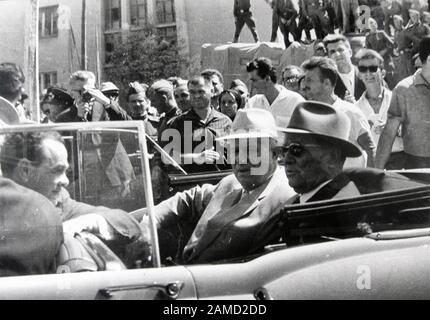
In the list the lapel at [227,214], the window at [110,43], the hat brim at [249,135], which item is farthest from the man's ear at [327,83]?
the window at [110,43]

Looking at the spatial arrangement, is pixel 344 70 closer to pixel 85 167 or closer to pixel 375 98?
pixel 375 98

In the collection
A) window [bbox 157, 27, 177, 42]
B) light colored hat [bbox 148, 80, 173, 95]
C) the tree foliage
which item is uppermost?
window [bbox 157, 27, 177, 42]

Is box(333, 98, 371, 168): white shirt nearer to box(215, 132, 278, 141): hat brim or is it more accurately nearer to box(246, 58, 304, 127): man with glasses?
box(246, 58, 304, 127): man with glasses

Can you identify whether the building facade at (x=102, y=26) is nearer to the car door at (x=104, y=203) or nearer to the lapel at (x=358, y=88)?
the car door at (x=104, y=203)

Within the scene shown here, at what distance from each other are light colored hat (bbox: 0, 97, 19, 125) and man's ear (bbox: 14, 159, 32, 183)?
0.31 metres

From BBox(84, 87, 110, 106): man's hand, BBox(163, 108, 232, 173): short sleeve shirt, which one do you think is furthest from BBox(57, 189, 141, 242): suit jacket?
BBox(163, 108, 232, 173): short sleeve shirt


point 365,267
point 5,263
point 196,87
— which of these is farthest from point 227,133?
point 5,263

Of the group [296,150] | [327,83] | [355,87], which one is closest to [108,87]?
[296,150]

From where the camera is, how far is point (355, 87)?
11.9 ft

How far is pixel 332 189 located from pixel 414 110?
624 mm

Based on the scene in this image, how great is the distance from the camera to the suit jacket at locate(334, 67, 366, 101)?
3451mm

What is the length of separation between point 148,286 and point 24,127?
80 cm

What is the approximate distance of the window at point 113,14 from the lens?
3160mm
